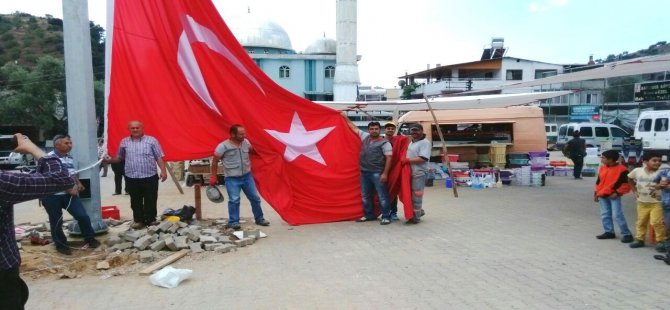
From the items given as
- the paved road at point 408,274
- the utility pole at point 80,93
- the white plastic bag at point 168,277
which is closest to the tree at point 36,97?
the utility pole at point 80,93

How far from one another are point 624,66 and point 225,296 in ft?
25.6

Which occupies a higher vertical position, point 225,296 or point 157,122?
point 157,122

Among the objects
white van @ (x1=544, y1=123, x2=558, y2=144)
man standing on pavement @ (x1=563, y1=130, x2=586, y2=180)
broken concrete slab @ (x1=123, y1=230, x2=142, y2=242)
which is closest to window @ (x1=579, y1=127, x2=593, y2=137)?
white van @ (x1=544, y1=123, x2=558, y2=144)

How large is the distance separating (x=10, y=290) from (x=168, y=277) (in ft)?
6.92

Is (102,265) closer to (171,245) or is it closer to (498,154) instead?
(171,245)

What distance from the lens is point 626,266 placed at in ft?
17.4

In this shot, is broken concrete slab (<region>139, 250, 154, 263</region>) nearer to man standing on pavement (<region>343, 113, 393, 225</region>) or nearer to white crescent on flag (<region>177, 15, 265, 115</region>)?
white crescent on flag (<region>177, 15, 265, 115</region>)

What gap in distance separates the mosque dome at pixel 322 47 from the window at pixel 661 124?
37.9 m

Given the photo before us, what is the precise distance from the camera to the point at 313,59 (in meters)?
49.4

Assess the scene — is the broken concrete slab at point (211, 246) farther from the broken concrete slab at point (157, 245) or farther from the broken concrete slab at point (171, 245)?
the broken concrete slab at point (157, 245)

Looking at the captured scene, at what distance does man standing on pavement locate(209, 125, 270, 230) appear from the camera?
706cm

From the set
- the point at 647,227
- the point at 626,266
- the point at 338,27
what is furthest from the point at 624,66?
the point at 338,27

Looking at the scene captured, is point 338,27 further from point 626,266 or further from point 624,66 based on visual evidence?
point 626,266

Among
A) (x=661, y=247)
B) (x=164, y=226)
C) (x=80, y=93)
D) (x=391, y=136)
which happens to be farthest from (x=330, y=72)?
(x=661, y=247)
